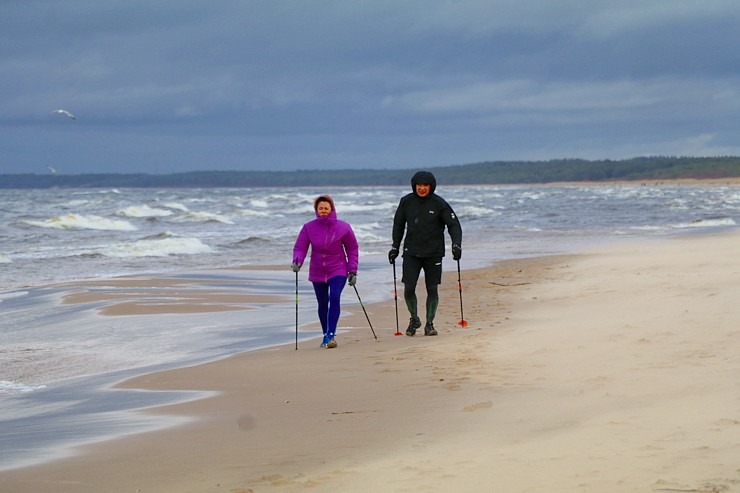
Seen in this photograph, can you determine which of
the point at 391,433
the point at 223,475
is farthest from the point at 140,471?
the point at 391,433

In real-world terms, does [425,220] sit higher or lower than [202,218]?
higher

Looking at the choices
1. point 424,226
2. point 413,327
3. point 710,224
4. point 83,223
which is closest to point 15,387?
point 413,327

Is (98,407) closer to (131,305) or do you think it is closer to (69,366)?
(69,366)

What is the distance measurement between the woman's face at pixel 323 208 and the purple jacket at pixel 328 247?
0.05m

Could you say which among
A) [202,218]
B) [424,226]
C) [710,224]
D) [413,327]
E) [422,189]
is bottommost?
[202,218]

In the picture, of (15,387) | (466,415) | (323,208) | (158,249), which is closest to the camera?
(466,415)

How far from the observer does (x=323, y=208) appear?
33.9ft

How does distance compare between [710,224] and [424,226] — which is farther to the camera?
[710,224]

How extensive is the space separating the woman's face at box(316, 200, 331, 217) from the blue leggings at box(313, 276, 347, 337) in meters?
0.65

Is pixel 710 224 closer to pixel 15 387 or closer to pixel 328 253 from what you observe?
pixel 328 253

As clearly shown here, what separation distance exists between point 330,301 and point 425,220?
132cm

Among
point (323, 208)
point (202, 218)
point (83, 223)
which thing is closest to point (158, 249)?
point (323, 208)

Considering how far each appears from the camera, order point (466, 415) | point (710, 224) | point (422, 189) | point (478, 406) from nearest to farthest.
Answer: point (466, 415), point (478, 406), point (422, 189), point (710, 224)

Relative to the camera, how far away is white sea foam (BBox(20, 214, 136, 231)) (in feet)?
146
